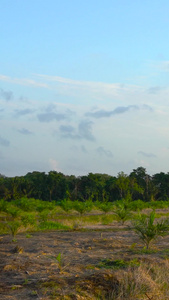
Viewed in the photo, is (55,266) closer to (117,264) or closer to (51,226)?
(117,264)

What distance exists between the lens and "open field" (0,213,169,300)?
6.45 metres

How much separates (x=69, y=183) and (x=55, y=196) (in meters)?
3.11

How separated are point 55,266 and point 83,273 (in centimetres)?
89

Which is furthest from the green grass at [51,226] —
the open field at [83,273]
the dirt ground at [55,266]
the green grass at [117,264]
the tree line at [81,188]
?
the tree line at [81,188]

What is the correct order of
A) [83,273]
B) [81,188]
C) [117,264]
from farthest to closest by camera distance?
[81,188]
[117,264]
[83,273]

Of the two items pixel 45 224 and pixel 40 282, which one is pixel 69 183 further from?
pixel 40 282

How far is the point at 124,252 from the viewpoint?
35.6 feet

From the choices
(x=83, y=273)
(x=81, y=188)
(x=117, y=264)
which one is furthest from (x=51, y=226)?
(x=81, y=188)

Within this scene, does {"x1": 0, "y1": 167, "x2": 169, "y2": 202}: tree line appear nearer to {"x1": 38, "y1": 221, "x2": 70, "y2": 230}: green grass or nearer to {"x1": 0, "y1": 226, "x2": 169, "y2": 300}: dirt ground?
{"x1": 38, "y1": 221, "x2": 70, "y2": 230}: green grass

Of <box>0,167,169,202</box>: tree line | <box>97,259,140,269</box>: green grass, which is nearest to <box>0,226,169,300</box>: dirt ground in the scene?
<box>97,259,140,269</box>: green grass

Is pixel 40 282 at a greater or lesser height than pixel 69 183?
lesser

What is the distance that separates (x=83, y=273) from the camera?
8062mm

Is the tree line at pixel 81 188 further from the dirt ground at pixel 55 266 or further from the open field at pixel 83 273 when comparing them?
the open field at pixel 83 273

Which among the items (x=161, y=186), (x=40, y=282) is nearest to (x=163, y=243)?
(x=40, y=282)
